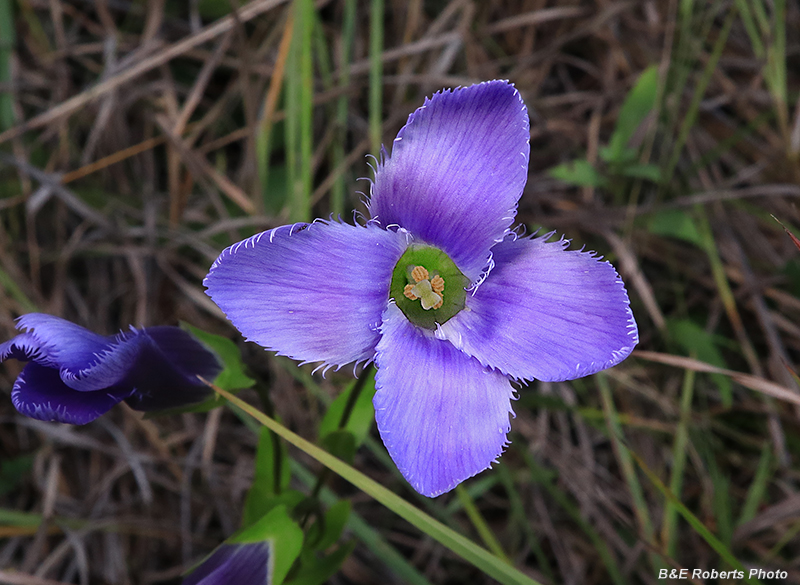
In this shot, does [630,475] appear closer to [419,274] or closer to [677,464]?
[677,464]

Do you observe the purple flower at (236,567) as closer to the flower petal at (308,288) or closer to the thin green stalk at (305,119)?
the flower petal at (308,288)

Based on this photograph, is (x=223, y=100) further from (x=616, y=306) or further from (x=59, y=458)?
(x=616, y=306)

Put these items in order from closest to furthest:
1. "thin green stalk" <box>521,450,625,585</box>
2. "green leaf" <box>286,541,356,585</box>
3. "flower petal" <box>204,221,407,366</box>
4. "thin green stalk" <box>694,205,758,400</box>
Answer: "flower petal" <box>204,221,407,366</box> → "green leaf" <box>286,541,356,585</box> → "thin green stalk" <box>521,450,625,585</box> → "thin green stalk" <box>694,205,758,400</box>

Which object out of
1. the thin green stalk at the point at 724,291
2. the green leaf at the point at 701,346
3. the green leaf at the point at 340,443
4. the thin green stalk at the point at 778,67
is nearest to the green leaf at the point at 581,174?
the thin green stalk at the point at 724,291

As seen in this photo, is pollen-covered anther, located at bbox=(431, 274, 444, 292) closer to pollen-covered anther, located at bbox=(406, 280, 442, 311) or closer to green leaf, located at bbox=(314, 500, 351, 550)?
pollen-covered anther, located at bbox=(406, 280, 442, 311)

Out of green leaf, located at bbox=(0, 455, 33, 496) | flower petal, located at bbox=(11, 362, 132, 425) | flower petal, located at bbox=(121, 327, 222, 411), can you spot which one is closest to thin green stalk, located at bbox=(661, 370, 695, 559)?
flower petal, located at bbox=(121, 327, 222, 411)

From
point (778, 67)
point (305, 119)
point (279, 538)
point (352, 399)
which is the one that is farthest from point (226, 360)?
point (778, 67)
